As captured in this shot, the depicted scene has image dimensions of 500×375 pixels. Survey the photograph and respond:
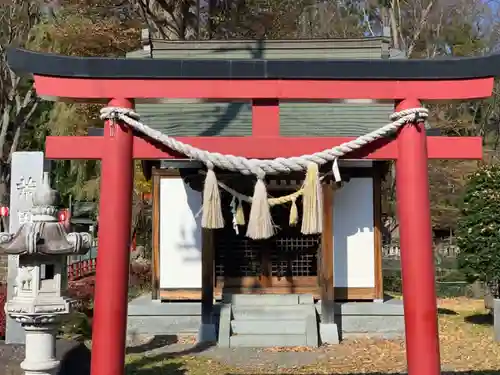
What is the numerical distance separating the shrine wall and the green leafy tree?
1.79 meters

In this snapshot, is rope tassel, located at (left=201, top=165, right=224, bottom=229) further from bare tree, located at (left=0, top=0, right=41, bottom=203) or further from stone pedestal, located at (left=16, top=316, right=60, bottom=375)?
bare tree, located at (left=0, top=0, right=41, bottom=203)

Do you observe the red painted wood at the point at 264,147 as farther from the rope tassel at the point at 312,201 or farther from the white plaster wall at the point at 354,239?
the white plaster wall at the point at 354,239

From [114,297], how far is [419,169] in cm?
271

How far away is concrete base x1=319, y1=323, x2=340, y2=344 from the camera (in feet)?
32.7

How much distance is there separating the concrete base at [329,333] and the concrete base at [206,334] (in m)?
1.90

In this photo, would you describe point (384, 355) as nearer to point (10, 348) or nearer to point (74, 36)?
point (10, 348)

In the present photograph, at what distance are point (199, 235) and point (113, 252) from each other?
7.11m

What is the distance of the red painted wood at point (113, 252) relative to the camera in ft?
14.9

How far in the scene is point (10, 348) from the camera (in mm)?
7602

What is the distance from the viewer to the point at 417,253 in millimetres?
4672

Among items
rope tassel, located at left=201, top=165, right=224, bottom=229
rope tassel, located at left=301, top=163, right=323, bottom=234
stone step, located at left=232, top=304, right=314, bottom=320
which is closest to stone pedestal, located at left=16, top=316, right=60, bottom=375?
rope tassel, located at left=201, top=165, right=224, bottom=229

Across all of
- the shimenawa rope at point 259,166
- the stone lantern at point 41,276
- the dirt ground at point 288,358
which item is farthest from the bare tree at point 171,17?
the shimenawa rope at point 259,166

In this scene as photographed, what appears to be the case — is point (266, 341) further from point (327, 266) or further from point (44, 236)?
point (44, 236)

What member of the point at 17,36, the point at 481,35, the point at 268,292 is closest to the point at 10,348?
the point at 268,292
